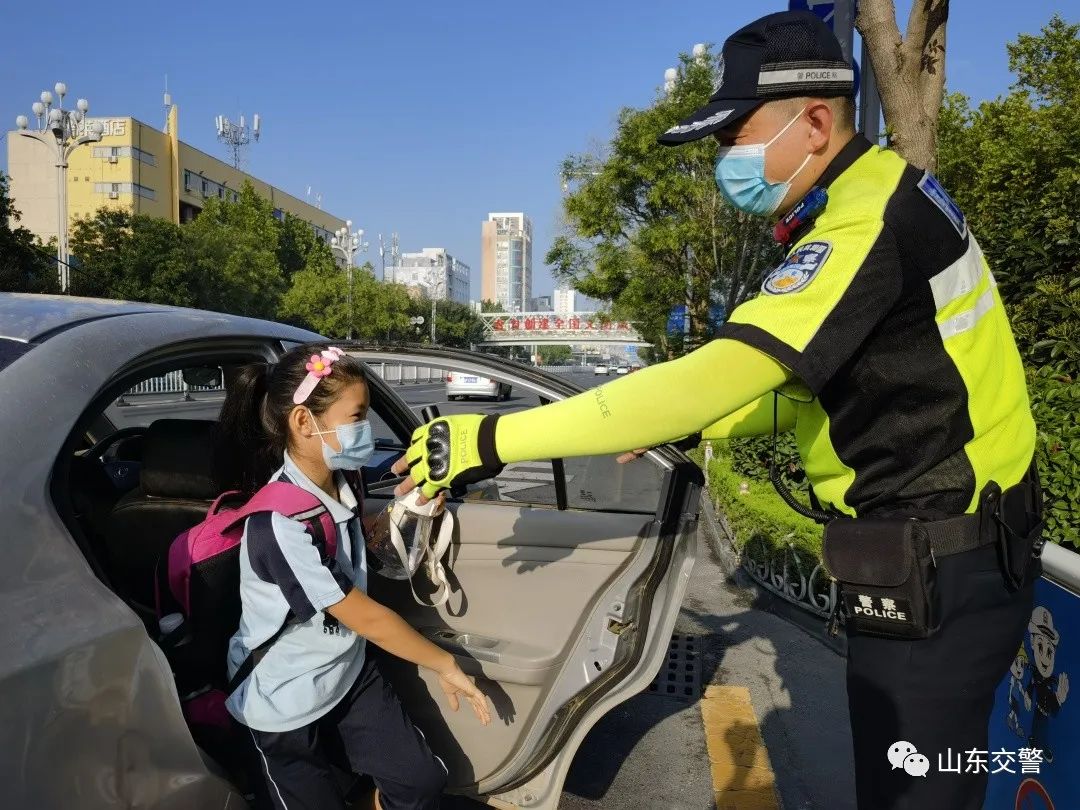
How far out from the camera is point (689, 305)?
1739 cm

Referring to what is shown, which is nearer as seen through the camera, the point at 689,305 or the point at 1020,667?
the point at 1020,667

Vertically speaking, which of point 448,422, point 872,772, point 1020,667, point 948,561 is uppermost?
point 448,422

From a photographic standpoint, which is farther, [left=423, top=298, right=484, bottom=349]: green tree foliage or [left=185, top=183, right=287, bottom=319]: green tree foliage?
[left=423, top=298, right=484, bottom=349]: green tree foliage

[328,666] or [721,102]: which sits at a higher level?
[721,102]

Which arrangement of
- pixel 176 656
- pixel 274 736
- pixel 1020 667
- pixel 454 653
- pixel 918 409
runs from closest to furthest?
pixel 918 409 < pixel 1020 667 < pixel 274 736 < pixel 176 656 < pixel 454 653

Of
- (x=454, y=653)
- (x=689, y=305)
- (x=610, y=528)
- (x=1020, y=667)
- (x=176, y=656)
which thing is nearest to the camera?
(x=1020, y=667)

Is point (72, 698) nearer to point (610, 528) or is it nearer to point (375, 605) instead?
point (375, 605)

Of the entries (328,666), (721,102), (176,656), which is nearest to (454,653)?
(328,666)

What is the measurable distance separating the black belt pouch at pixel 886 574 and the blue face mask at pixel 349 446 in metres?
1.14

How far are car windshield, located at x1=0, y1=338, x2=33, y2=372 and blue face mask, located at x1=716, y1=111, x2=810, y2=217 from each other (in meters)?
1.46

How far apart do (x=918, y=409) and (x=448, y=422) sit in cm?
82

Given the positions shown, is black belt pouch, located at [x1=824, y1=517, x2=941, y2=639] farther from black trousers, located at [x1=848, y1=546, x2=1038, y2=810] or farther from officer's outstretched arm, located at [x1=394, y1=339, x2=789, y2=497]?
officer's outstretched arm, located at [x1=394, y1=339, x2=789, y2=497]

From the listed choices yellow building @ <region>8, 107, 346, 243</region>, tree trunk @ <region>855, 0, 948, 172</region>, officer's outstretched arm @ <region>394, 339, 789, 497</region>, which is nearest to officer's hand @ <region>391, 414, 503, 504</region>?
officer's outstretched arm @ <region>394, 339, 789, 497</region>

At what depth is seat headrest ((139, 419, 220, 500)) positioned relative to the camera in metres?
2.43
